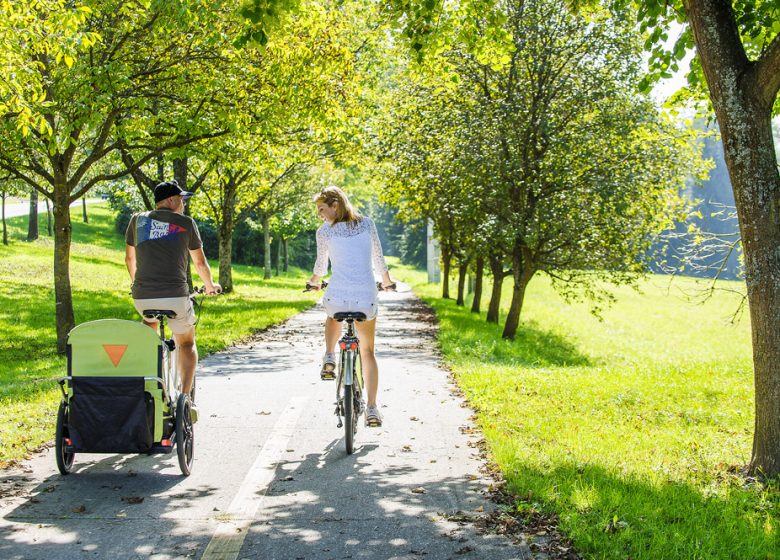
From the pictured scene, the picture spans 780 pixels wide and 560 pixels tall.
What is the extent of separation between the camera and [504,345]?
16.7 m

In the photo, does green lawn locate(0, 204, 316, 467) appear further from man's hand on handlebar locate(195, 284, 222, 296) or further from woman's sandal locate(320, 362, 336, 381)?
woman's sandal locate(320, 362, 336, 381)

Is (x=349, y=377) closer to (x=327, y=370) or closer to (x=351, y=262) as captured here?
(x=327, y=370)

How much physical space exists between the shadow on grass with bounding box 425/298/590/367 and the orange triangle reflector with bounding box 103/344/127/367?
8.23 metres

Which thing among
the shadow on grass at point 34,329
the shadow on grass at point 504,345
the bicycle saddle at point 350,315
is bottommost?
the shadow on grass at point 504,345

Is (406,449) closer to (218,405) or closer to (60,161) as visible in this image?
(218,405)

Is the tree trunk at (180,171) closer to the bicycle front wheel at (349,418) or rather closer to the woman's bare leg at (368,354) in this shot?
the woman's bare leg at (368,354)

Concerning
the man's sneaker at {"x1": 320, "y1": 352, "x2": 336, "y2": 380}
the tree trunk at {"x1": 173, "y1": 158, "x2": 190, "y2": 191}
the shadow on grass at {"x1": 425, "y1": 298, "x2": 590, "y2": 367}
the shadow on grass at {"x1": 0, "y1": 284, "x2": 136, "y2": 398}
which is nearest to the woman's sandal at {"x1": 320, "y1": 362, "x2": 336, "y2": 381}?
the man's sneaker at {"x1": 320, "y1": 352, "x2": 336, "y2": 380}

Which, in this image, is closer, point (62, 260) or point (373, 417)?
point (373, 417)

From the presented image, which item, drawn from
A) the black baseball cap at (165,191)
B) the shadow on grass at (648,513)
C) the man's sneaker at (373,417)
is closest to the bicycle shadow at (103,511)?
Result: the man's sneaker at (373,417)

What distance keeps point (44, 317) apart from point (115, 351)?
14953 mm

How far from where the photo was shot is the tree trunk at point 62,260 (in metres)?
13.0

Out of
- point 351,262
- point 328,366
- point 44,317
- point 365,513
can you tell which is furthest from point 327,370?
point 44,317

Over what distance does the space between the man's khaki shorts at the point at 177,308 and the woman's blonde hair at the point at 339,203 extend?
1.33 metres

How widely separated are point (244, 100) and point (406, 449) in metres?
8.33
